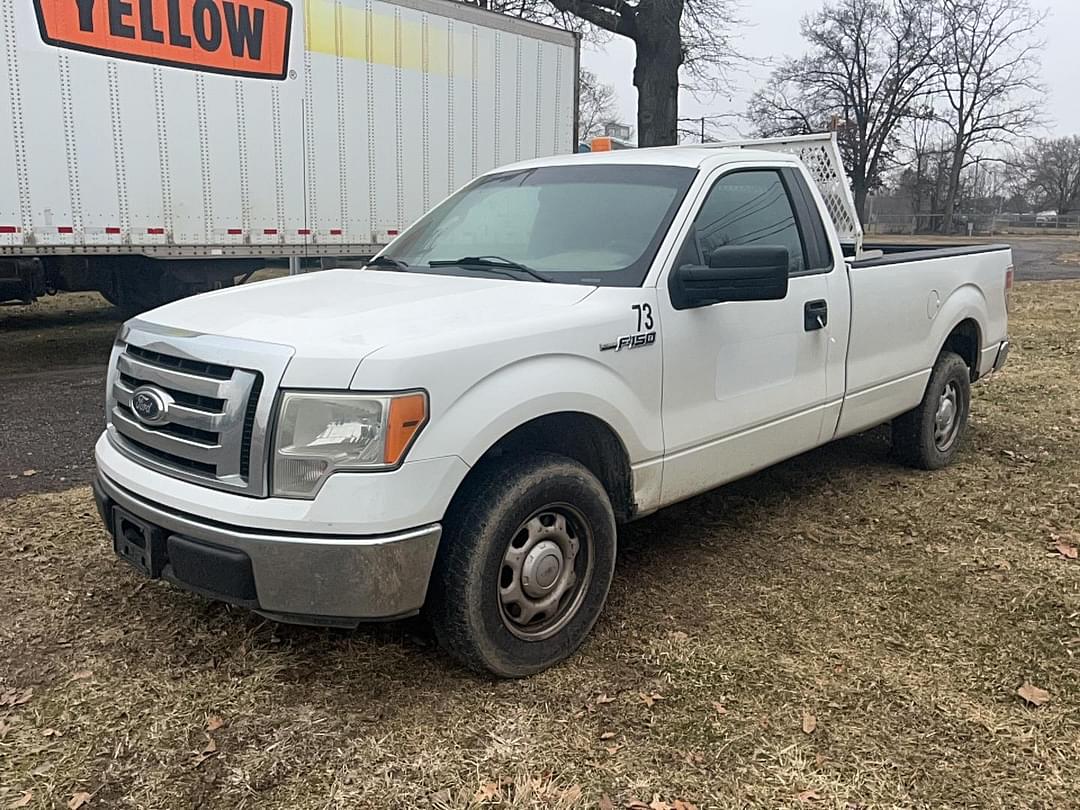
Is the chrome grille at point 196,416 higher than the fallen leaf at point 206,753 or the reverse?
higher

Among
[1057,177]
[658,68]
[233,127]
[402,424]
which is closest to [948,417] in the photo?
[402,424]

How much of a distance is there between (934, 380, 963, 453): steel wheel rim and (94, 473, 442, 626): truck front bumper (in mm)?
4054

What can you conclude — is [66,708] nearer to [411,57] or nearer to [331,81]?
[331,81]

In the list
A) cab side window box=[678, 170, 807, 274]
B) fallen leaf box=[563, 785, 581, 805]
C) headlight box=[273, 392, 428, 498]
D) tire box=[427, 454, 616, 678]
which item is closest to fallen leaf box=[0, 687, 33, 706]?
headlight box=[273, 392, 428, 498]

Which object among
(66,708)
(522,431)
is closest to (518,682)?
(522,431)

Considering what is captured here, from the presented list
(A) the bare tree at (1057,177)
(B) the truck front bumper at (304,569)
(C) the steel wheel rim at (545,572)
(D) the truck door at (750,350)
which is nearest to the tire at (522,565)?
(C) the steel wheel rim at (545,572)

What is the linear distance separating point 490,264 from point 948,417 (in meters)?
3.52

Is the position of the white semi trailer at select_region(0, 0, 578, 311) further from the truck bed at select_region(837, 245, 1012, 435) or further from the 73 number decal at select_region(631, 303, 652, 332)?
the 73 number decal at select_region(631, 303, 652, 332)

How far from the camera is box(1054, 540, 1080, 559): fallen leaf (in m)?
4.46

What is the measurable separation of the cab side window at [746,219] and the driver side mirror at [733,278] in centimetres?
13

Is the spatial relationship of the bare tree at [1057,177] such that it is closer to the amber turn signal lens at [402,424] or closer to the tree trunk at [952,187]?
the tree trunk at [952,187]

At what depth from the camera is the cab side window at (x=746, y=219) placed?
12.9 ft

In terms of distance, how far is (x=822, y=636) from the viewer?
12.0 ft

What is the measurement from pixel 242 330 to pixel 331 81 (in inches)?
301
